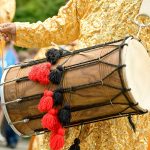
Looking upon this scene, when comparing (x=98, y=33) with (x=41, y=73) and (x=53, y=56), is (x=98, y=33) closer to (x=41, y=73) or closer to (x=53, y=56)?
(x=53, y=56)

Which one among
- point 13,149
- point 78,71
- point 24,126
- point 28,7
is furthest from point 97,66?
point 28,7

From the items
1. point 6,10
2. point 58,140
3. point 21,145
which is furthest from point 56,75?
point 21,145

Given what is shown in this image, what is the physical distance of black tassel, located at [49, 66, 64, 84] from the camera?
Answer: 9.89 ft

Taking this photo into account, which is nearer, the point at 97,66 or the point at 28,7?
the point at 97,66

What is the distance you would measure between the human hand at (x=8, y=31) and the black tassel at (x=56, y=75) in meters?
0.48

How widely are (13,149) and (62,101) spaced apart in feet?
14.8

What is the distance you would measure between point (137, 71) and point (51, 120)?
45cm

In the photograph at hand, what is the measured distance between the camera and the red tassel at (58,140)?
10.0 ft

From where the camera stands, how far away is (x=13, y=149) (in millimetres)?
7457

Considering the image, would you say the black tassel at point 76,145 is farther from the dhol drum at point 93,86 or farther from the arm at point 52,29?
the arm at point 52,29

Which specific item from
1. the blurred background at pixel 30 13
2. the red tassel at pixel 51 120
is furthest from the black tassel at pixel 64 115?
the blurred background at pixel 30 13

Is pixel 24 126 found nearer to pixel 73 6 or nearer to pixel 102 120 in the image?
pixel 102 120

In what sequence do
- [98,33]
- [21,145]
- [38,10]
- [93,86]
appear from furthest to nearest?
[38,10] → [21,145] → [98,33] → [93,86]

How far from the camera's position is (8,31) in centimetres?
340
